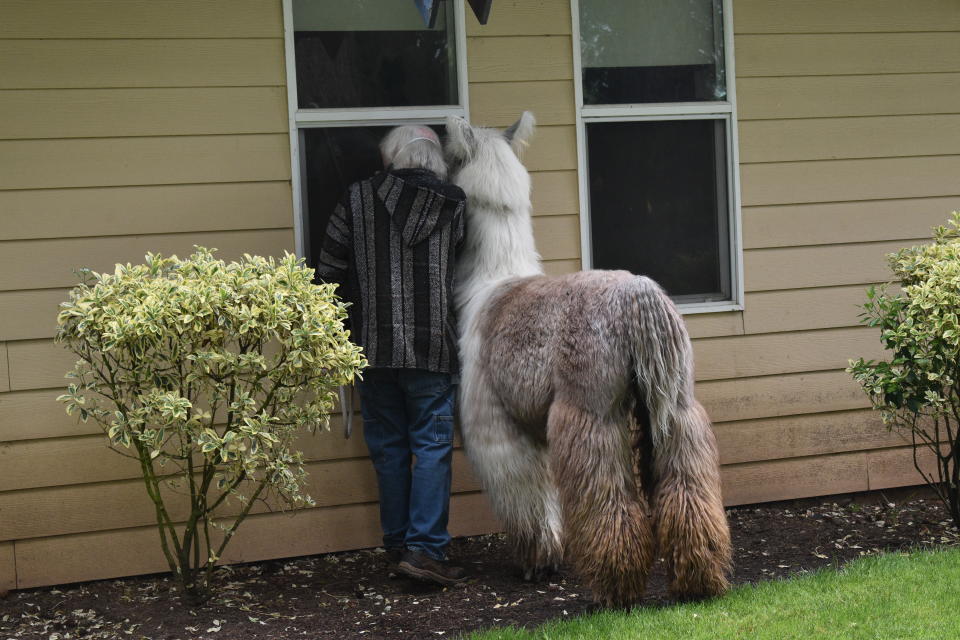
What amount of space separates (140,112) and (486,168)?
1.62 metres

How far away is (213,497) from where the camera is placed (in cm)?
498

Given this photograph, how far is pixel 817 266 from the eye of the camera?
574 cm

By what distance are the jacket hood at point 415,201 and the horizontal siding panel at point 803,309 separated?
1.96 m

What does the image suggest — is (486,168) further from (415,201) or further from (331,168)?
(331,168)

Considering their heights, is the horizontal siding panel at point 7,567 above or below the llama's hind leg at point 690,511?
below

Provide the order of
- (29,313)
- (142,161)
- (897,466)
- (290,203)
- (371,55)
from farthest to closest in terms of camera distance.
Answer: (897,466), (371,55), (290,203), (142,161), (29,313)

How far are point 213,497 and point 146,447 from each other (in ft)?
2.42

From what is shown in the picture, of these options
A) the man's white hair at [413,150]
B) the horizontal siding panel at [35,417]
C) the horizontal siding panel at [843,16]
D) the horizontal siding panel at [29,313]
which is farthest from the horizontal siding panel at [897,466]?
the horizontal siding panel at [29,313]

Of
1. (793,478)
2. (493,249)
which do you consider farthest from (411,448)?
(793,478)

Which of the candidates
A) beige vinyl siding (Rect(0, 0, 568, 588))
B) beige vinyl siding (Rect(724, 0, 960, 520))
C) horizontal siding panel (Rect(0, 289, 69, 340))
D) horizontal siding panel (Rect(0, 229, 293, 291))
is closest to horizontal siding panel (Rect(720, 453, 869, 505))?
beige vinyl siding (Rect(724, 0, 960, 520))

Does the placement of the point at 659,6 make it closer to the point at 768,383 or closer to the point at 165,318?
the point at 768,383

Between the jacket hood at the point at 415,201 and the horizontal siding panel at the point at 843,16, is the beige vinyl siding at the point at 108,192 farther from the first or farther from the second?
the horizontal siding panel at the point at 843,16

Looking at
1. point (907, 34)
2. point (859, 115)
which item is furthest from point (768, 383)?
point (907, 34)

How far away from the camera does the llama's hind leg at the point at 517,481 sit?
445cm
